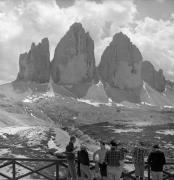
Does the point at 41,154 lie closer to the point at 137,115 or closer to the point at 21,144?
the point at 21,144

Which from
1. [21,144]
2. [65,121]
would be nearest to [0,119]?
[21,144]

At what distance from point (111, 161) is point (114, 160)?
0.42 feet

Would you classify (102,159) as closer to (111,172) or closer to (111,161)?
(111,161)

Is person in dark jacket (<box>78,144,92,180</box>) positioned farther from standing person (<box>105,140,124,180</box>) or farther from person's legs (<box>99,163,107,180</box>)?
standing person (<box>105,140,124,180</box>)

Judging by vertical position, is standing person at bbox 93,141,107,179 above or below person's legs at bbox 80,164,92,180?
above

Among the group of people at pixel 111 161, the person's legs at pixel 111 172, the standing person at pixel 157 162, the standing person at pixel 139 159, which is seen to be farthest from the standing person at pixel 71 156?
the standing person at pixel 157 162

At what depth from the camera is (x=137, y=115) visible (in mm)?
181000

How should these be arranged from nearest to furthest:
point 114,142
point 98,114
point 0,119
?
point 114,142 < point 0,119 < point 98,114

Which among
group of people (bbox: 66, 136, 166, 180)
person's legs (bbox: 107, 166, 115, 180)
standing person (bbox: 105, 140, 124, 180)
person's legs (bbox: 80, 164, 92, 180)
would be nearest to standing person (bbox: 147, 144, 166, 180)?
group of people (bbox: 66, 136, 166, 180)

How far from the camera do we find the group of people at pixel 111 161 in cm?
1552

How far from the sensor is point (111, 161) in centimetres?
1552

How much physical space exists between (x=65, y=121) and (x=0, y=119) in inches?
2984

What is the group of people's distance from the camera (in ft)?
50.9

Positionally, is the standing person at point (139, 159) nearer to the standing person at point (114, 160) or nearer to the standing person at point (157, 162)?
the standing person at point (157, 162)
